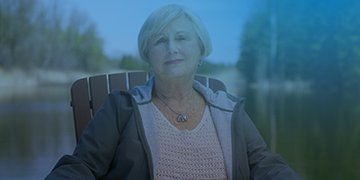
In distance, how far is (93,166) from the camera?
900 mm

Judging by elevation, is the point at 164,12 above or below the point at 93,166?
above

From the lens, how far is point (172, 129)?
1.00m

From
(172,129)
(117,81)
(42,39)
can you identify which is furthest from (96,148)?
(42,39)

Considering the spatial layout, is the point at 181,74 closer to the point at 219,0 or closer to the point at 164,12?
the point at 164,12

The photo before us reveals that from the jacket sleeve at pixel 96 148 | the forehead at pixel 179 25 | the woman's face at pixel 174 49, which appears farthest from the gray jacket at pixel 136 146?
the forehead at pixel 179 25

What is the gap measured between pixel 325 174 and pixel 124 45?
3.59m

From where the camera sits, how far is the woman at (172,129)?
3.04 ft

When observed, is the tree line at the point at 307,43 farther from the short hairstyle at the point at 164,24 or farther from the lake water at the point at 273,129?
the short hairstyle at the point at 164,24

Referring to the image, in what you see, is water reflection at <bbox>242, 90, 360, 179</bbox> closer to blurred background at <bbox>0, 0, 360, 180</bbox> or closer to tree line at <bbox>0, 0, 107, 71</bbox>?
blurred background at <bbox>0, 0, 360, 180</bbox>

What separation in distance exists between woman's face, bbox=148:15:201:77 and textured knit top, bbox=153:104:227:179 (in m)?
0.16

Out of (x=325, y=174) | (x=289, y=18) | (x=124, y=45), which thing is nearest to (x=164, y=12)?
(x=325, y=174)

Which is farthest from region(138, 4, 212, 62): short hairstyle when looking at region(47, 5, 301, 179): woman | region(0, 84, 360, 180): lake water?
region(0, 84, 360, 180): lake water

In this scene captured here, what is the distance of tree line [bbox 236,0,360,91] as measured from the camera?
545cm

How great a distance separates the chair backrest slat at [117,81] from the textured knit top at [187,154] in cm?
51
